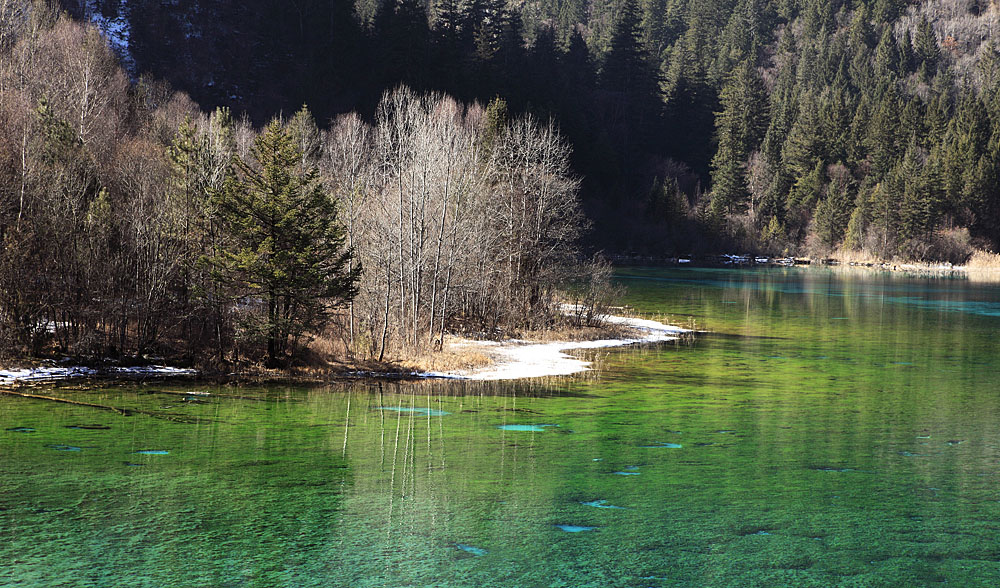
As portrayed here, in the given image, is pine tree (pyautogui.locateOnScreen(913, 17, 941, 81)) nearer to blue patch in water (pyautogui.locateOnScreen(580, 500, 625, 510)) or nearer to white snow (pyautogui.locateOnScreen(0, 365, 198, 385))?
white snow (pyautogui.locateOnScreen(0, 365, 198, 385))

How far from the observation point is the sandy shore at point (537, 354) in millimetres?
24484

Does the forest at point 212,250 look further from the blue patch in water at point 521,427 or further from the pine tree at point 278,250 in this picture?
the blue patch in water at point 521,427

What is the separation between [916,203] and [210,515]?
106m

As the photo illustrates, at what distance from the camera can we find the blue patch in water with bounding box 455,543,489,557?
10234 millimetres

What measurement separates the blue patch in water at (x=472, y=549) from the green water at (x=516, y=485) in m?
0.03

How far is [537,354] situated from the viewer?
2894cm

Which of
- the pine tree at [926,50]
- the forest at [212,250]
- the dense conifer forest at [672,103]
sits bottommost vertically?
the forest at [212,250]

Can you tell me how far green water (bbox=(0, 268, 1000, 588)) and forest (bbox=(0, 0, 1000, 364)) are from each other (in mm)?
3965

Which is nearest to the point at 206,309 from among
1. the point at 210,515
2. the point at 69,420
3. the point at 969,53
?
the point at 69,420

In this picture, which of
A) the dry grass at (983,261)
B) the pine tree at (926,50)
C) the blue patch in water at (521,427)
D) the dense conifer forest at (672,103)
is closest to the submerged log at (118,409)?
the blue patch in water at (521,427)

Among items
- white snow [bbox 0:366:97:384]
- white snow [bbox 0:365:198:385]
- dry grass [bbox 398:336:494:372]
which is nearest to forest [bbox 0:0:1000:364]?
white snow [bbox 0:365:198:385]

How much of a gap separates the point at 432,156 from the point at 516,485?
16121mm

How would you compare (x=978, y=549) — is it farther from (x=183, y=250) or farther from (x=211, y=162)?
(x=211, y=162)

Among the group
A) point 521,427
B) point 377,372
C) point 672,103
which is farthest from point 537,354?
point 672,103
